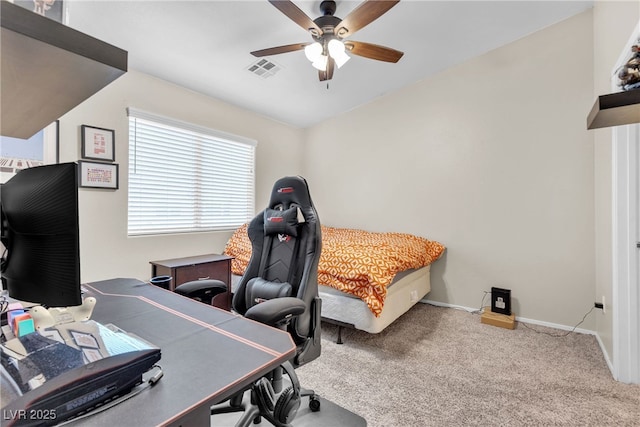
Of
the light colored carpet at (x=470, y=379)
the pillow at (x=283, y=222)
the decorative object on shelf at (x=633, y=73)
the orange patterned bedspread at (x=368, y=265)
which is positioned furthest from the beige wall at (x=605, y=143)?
the pillow at (x=283, y=222)

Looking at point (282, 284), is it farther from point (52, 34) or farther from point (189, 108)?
point (189, 108)

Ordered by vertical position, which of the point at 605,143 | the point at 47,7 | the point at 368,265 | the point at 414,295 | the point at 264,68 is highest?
the point at 264,68

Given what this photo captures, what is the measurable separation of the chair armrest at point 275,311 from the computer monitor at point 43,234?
1.94ft

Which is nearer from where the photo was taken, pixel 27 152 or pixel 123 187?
pixel 27 152

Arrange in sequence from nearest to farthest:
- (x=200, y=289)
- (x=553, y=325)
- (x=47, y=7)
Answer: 1. (x=47, y=7)
2. (x=200, y=289)
3. (x=553, y=325)

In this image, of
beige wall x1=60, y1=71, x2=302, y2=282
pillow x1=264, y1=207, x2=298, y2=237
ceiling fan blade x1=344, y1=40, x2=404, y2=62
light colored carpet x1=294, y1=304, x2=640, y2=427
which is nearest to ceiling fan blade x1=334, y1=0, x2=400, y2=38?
ceiling fan blade x1=344, y1=40, x2=404, y2=62

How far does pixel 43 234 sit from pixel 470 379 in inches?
94.4

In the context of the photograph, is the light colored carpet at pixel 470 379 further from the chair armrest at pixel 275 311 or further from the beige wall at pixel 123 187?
the beige wall at pixel 123 187

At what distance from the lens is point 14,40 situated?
1.68ft

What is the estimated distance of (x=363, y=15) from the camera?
1941 mm

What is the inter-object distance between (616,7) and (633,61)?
4.61 ft

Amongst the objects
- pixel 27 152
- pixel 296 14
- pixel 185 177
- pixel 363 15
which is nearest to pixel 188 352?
pixel 296 14

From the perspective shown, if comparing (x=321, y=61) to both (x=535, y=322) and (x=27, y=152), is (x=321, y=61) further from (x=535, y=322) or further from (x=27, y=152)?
(x=535, y=322)

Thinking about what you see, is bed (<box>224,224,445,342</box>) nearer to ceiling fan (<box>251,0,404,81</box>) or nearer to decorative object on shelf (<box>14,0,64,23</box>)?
ceiling fan (<box>251,0,404,81</box>)
